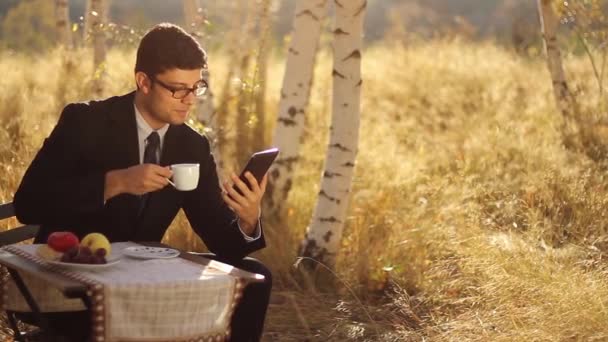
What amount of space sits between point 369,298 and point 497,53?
8840 mm

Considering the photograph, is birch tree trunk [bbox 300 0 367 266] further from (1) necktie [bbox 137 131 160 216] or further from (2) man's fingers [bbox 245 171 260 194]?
(2) man's fingers [bbox 245 171 260 194]

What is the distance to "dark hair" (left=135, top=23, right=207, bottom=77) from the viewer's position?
414cm

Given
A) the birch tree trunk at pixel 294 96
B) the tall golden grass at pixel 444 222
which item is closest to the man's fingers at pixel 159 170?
the tall golden grass at pixel 444 222

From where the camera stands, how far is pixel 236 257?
14.0ft

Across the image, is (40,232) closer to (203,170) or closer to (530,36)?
(203,170)

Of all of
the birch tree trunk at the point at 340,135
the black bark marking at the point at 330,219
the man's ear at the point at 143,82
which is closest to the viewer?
the man's ear at the point at 143,82

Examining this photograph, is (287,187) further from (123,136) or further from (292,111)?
(123,136)

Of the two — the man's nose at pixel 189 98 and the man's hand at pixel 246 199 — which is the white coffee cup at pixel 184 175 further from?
the man's nose at pixel 189 98

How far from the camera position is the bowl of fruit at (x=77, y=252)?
353 centimetres

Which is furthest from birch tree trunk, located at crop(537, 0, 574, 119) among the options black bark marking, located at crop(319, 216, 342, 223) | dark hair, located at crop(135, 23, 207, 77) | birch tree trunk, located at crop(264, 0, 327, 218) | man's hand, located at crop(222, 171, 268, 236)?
dark hair, located at crop(135, 23, 207, 77)

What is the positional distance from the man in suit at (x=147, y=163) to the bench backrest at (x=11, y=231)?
10.5 inches

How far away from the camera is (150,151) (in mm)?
4332

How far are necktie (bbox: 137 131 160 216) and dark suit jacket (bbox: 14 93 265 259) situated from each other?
23mm

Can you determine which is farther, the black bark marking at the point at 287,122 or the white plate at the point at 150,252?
the black bark marking at the point at 287,122
